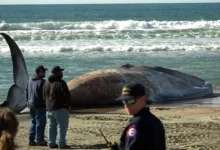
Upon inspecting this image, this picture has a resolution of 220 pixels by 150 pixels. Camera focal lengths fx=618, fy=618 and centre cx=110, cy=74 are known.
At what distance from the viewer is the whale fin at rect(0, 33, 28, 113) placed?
15.3m

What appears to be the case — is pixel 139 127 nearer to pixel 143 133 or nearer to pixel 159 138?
pixel 143 133

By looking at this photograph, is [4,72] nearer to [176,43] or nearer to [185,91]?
[185,91]

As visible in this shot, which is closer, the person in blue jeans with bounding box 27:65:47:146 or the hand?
the hand

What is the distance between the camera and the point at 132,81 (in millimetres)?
18109

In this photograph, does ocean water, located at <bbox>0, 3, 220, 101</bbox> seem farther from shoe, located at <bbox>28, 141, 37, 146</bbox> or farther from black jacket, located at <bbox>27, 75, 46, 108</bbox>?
shoe, located at <bbox>28, 141, 37, 146</bbox>

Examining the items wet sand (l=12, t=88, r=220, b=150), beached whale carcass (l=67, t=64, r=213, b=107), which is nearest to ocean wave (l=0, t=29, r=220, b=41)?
beached whale carcass (l=67, t=64, r=213, b=107)

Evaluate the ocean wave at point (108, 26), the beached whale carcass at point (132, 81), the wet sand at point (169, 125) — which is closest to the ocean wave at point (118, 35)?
the ocean wave at point (108, 26)

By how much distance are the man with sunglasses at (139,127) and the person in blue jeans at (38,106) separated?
6.48 meters

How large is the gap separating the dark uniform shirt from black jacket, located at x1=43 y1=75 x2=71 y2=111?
5.74 m

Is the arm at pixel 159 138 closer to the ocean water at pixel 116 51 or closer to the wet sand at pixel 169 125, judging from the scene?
the wet sand at pixel 169 125

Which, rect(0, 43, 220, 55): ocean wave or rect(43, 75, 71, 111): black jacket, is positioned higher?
rect(43, 75, 71, 111): black jacket

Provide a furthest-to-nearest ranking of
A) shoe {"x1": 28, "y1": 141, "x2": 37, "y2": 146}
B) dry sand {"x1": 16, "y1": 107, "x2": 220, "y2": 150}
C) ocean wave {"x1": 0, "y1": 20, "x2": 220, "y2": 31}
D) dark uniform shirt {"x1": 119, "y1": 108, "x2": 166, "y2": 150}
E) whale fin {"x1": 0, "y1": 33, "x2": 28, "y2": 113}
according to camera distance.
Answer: ocean wave {"x1": 0, "y1": 20, "x2": 220, "y2": 31} < whale fin {"x1": 0, "y1": 33, "x2": 28, "y2": 113} < shoe {"x1": 28, "y1": 141, "x2": 37, "y2": 146} < dry sand {"x1": 16, "y1": 107, "x2": 220, "y2": 150} < dark uniform shirt {"x1": 119, "y1": 108, "x2": 166, "y2": 150}

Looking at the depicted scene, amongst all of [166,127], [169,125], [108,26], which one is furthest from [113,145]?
Result: [108,26]

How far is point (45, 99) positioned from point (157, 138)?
20.6 feet
